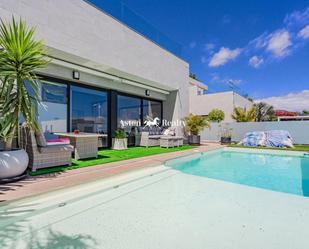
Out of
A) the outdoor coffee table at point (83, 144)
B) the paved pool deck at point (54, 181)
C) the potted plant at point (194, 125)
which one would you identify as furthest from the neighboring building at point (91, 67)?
the potted plant at point (194, 125)

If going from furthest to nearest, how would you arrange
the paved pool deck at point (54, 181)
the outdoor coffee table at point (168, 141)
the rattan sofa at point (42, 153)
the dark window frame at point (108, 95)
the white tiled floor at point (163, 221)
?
the outdoor coffee table at point (168, 141), the dark window frame at point (108, 95), the rattan sofa at point (42, 153), the paved pool deck at point (54, 181), the white tiled floor at point (163, 221)

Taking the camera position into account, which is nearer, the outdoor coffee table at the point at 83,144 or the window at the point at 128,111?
the outdoor coffee table at the point at 83,144

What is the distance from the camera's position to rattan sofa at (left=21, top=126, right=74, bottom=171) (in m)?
4.68

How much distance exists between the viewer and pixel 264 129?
1508 cm

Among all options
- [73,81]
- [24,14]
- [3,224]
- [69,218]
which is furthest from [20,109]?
[73,81]

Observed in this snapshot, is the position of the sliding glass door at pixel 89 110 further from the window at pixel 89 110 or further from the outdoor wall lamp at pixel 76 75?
the outdoor wall lamp at pixel 76 75

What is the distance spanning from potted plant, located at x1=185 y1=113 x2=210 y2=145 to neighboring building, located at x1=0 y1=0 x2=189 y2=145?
2.55 meters

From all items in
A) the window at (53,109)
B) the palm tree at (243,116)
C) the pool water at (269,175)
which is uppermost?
the palm tree at (243,116)

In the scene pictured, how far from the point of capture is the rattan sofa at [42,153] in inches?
184

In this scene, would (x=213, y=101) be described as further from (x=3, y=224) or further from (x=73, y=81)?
(x=3, y=224)

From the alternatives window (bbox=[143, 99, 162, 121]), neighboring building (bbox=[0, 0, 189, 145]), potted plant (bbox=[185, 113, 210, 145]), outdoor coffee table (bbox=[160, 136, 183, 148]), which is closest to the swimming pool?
neighboring building (bbox=[0, 0, 189, 145])

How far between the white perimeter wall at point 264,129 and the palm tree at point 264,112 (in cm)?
1142

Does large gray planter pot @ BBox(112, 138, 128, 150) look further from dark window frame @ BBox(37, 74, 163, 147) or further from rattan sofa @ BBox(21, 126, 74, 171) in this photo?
rattan sofa @ BBox(21, 126, 74, 171)

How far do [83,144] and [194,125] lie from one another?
323 inches
